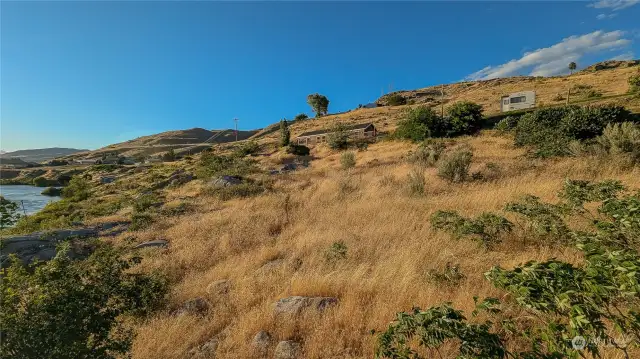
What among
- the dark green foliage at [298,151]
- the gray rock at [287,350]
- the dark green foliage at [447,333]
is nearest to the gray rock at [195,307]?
the gray rock at [287,350]

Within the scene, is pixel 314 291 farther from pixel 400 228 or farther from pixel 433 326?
pixel 400 228

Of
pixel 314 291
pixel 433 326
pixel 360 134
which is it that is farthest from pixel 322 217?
pixel 360 134

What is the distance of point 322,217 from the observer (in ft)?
31.6

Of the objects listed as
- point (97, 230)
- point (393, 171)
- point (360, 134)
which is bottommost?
point (97, 230)

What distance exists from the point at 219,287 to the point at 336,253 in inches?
91.5

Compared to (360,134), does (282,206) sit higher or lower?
lower

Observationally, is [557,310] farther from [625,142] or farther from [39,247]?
[625,142]

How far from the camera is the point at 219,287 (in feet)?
18.2

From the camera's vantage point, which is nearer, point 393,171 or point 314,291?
point 314,291

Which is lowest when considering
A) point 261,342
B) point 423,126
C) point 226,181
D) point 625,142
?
point 261,342

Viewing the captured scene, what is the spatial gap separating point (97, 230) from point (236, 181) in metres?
8.74

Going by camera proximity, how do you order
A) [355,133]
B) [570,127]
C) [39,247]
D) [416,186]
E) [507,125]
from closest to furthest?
1. [39,247]
2. [416,186]
3. [570,127]
4. [507,125]
5. [355,133]

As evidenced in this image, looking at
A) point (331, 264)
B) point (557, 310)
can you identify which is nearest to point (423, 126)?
point (331, 264)

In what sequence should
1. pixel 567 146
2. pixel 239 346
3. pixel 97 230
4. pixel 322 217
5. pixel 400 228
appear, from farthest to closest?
pixel 567 146, pixel 97 230, pixel 322 217, pixel 400 228, pixel 239 346
